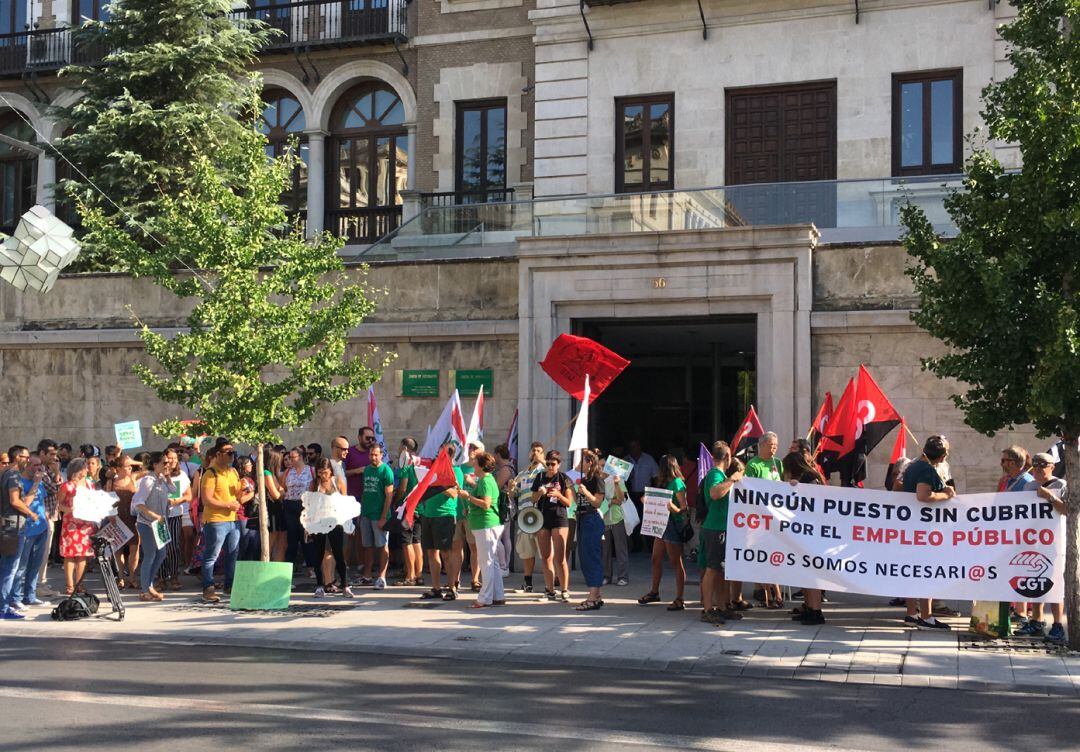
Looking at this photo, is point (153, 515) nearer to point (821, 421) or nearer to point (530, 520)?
point (530, 520)

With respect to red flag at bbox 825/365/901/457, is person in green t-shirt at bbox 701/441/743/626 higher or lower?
lower

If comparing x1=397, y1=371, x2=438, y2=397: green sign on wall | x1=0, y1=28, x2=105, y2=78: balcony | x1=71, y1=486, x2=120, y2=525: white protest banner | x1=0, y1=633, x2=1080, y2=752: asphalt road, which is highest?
x1=0, y1=28, x2=105, y2=78: balcony

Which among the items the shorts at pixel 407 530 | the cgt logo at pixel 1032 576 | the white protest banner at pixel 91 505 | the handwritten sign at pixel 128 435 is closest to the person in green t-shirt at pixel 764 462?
the cgt logo at pixel 1032 576

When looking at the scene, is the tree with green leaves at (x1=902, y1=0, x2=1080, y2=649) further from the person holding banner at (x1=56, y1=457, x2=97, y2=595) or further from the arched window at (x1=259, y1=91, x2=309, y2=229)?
the arched window at (x1=259, y1=91, x2=309, y2=229)

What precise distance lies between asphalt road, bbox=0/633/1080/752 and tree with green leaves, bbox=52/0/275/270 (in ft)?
54.9

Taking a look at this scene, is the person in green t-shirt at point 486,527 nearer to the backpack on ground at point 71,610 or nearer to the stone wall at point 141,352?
the stone wall at point 141,352

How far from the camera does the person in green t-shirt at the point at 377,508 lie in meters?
14.9

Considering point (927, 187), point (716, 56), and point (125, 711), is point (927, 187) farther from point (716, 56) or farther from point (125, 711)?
point (125, 711)

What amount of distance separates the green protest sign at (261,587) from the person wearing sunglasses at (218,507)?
1.81 feet

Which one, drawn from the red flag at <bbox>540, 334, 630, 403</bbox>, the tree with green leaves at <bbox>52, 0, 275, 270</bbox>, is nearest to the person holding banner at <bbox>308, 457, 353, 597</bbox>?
the red flag at <bbox>540, 334, 630, 403</bbox>

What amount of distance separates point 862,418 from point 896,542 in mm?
2825

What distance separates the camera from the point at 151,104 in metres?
26.4

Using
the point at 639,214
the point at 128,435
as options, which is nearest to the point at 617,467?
the point at 639,214

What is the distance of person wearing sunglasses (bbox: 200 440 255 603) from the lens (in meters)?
14.2
